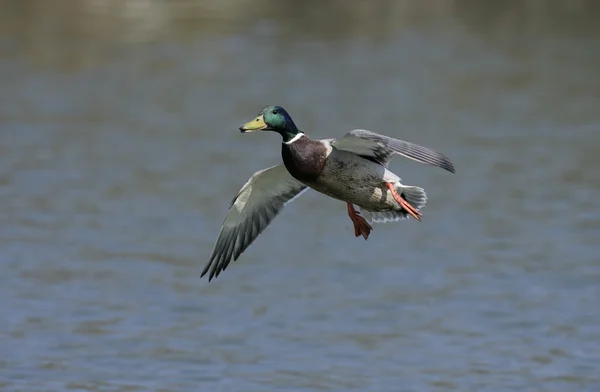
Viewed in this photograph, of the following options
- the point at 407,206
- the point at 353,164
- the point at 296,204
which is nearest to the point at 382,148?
the point at 353,164

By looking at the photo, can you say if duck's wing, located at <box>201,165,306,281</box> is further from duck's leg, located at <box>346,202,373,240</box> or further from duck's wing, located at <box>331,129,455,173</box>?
duck's wing, located at <box>331,129,455,173</box>

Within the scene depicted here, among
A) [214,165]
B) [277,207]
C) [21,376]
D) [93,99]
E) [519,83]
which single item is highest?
[519,83]

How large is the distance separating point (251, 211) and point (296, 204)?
9388 mm

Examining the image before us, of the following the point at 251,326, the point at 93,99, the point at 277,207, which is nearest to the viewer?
the point at 277,207

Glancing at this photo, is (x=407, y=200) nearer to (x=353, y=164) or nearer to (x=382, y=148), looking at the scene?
(x=353, y=164)

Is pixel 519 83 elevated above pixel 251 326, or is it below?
above

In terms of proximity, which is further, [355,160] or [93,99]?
[93,99]

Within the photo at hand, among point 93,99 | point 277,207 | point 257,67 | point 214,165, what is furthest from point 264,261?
point 257,67

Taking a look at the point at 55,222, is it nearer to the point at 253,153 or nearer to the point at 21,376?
the point at 253,153

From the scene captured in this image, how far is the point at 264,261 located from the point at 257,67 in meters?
11.6

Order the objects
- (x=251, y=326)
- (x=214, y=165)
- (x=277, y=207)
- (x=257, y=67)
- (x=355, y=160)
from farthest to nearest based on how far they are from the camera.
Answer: (x=257, y=67) → (x=214, y=165) → (x=251, y=326) → (x=277, y=207) → (x=355, y=160)

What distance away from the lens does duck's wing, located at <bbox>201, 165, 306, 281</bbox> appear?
986cm

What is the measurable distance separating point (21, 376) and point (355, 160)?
547 centimetres

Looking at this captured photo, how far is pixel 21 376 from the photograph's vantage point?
13141 millimetres
